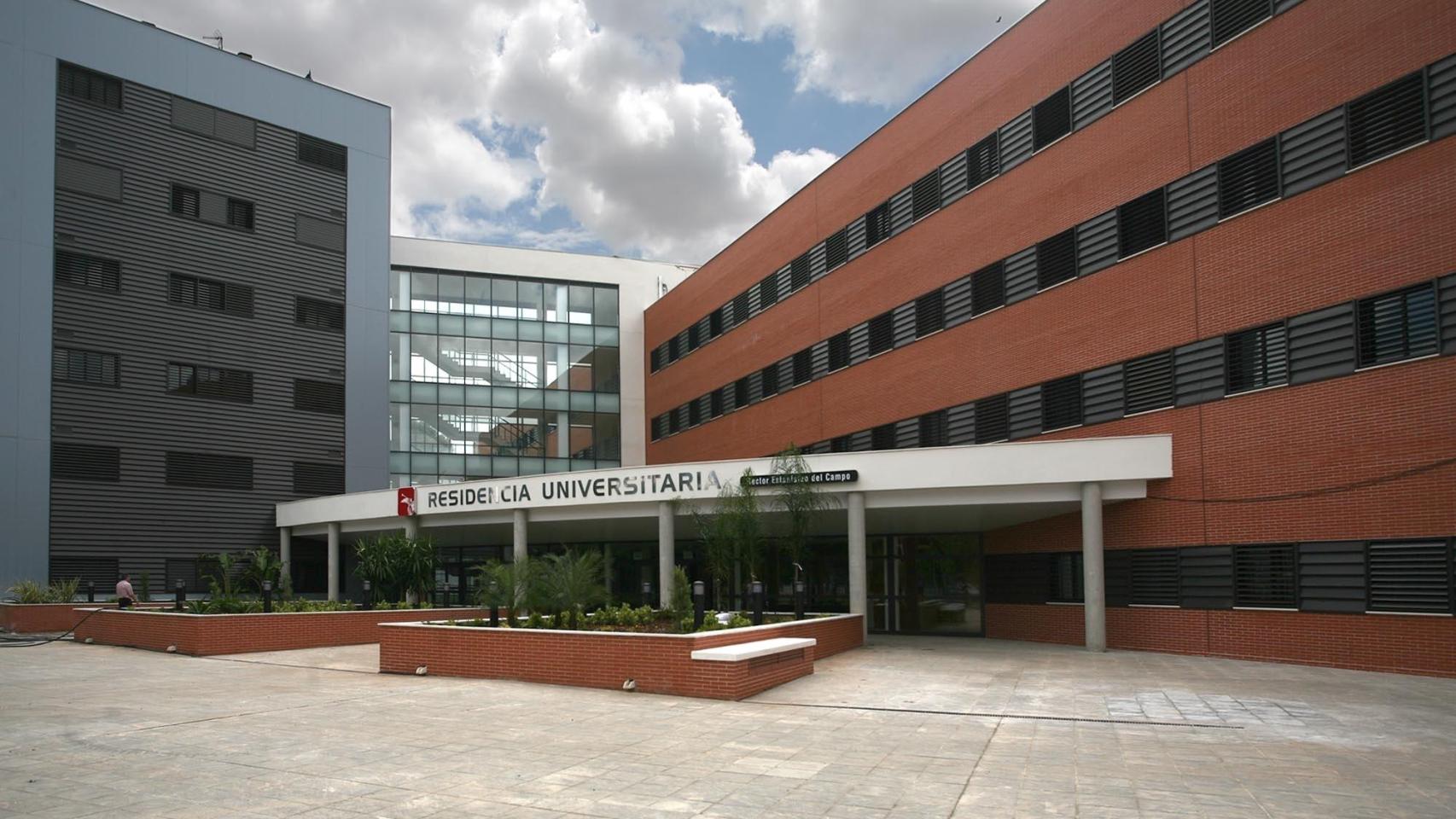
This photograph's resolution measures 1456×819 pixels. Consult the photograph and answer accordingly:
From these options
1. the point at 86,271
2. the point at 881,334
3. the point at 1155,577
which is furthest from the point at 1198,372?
the point at 86,271

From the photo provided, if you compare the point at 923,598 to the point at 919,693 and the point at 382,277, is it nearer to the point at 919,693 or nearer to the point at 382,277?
the point at 919,693

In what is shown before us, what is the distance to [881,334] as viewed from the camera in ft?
96.6

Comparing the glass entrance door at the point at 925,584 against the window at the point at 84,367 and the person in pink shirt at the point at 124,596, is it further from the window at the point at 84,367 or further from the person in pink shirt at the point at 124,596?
the window at the point at 84,367

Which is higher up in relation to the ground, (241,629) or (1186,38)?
(1186,38)

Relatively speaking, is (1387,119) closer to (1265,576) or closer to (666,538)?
(1265,576)

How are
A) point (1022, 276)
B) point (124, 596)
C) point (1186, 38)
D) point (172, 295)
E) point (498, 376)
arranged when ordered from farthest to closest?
point (498, 376)
point (172, 295)
point (124, 596)
point (1022, 276)
point (1186, 38)

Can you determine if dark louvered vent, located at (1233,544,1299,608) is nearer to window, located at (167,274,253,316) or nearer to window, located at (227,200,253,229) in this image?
window, located at (167,274,253,316)

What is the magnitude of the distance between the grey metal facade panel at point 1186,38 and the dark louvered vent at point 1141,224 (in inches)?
95.9

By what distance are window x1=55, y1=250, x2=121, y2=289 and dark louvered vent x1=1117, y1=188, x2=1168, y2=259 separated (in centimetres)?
2991

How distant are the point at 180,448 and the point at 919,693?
28978mm

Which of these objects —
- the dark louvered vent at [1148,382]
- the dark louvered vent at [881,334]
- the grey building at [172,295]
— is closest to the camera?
the dark louvered vent at [1148,382]

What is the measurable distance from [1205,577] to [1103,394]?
4.37 meters

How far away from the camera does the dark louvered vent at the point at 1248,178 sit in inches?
739

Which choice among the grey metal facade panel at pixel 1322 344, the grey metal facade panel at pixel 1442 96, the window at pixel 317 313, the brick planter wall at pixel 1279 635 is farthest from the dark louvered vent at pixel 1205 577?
the window at pixel 317 313
